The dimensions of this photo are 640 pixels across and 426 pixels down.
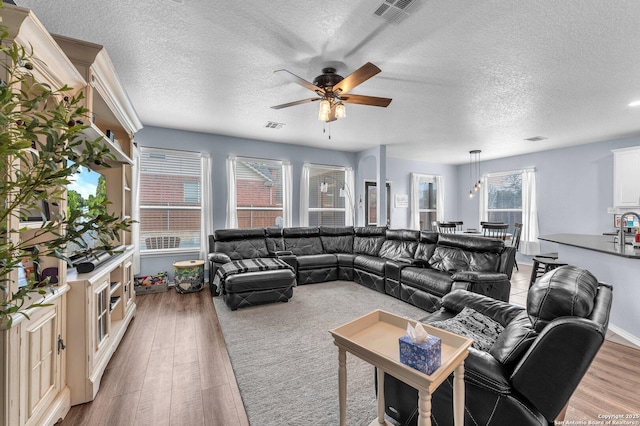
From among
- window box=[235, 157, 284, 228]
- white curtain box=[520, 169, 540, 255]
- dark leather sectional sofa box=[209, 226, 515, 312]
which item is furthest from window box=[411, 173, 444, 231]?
window box=[235, 157, 284, 228]

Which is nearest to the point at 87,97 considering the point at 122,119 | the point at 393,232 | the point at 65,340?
the point at 122,119

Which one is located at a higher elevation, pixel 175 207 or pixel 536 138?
pixel 536 138

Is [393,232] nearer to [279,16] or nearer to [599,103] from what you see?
[599,103]

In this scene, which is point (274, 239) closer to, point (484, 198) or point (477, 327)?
point (477, 327)

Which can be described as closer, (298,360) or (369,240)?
(298,360)

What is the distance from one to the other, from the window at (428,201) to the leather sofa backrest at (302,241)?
3643 mm

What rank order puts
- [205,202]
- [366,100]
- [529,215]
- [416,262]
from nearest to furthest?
[366,100]
[416,262]
[205,202]
[529,215]

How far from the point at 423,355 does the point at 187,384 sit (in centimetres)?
188

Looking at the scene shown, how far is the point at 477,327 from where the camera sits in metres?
1.86

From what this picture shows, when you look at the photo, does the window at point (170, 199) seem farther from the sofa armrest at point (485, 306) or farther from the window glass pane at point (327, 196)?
the sofa armrest at point (485, 306)

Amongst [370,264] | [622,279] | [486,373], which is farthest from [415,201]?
[486,373]

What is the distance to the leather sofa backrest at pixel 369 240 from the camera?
5453 millimetres

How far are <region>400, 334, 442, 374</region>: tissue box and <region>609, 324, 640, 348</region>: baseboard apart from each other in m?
3.00

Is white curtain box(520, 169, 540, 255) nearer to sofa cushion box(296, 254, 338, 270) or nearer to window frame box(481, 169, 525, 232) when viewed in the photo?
window frame box(481, 169, 525, 232)
